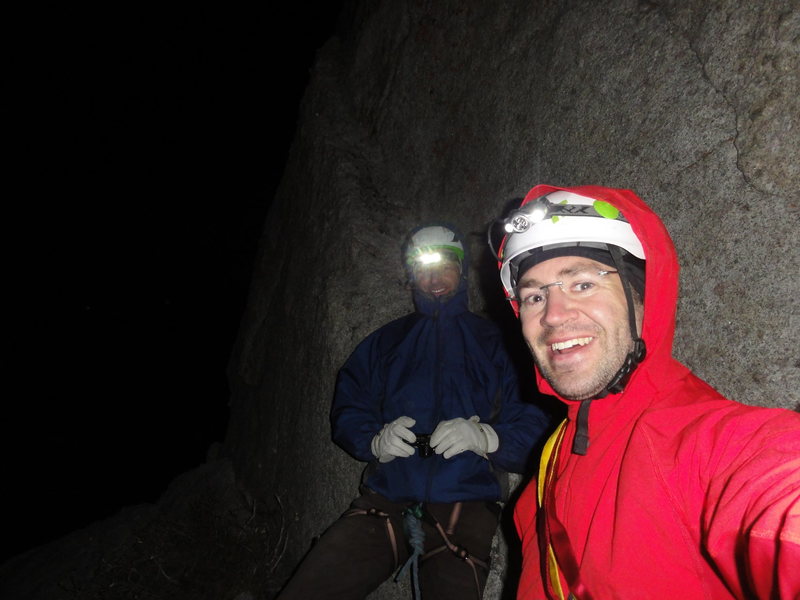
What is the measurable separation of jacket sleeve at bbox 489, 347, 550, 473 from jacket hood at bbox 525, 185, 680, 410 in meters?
1.08

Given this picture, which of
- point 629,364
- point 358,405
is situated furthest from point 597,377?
point 358,405

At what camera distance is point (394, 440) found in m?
2.93

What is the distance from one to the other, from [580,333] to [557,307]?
14 cm

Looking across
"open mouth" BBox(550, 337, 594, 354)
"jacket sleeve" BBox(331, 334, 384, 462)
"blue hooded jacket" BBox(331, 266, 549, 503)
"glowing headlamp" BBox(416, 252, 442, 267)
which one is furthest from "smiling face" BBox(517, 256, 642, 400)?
"glowing headlamp" BBox(416, 252, 442, 267)

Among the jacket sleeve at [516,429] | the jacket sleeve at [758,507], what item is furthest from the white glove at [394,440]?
the jacket sleeve at [758,507]

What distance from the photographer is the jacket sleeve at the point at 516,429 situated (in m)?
2.88

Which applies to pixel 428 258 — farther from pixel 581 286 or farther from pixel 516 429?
pixel 581 286

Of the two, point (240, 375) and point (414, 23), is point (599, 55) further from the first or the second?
point (240, 375)

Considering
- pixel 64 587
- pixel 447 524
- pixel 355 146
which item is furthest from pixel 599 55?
pixel 64 587

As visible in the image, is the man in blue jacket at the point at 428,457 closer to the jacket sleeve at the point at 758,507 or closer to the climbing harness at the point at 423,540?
Result: the climbing harness at the point at 423,540

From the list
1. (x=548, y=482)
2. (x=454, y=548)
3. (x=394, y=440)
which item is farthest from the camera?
(x=394, y=440)

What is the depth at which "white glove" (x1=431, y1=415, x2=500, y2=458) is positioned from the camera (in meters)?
2.81

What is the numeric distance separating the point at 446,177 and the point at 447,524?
348 cm

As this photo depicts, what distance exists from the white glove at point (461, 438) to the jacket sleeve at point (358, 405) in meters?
0.52
